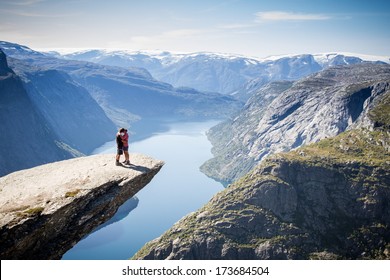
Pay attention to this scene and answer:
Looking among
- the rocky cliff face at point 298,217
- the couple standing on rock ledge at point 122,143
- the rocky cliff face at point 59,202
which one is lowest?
the rocky cliff face at point 298,217

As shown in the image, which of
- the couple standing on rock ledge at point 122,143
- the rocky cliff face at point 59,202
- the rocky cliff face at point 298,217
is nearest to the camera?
the rocky cliff face at point 59,202

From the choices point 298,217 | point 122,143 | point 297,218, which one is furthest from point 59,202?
point 298,217

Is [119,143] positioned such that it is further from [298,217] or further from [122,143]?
[298,217]

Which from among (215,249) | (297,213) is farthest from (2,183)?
(297,213)

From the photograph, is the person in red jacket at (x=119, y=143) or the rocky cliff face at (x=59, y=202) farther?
the person in red jacket at (x=119, y=143)

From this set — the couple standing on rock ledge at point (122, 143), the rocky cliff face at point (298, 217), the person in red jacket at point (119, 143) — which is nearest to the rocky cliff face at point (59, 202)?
the person in red jacket at point (119, 143)

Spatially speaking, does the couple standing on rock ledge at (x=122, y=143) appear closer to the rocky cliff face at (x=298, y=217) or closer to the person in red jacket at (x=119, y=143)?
the person in red jacket at (x=119, y=143)

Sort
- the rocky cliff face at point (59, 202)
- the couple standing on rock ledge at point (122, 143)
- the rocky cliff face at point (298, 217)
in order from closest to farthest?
1. the rocky cliff face at point (59, 202)
2. the couple standing on rock ledge at point (122, 143)
3. the rocky cliff face at point (298, 217)

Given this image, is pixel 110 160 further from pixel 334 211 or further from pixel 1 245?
pixel 334 211
